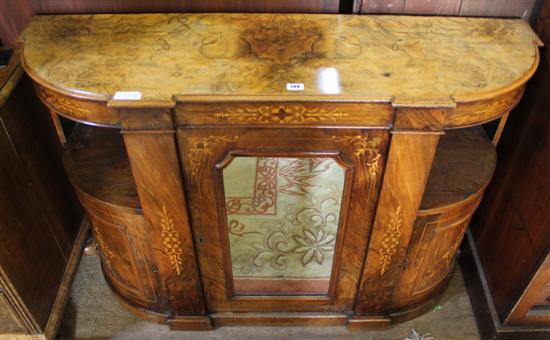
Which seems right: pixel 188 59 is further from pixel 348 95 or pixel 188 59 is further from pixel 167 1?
pixel 348 95

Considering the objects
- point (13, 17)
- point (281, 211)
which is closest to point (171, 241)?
point (281, 211)

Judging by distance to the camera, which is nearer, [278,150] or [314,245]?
[278,150]

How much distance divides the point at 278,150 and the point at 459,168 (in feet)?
1.87

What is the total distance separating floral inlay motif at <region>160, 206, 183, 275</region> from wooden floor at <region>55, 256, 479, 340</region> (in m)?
0.33

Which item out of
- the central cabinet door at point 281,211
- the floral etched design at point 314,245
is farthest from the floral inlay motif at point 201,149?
the floral etched design at point 314,245

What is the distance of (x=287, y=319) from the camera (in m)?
1.58

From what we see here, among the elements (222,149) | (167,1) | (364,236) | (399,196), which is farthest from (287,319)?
(167,1)

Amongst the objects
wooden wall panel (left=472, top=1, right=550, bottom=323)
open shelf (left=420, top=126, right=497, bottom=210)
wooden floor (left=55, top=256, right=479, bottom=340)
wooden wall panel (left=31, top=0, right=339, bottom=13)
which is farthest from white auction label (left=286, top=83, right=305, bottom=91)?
wooden floor (left=55, top=256, right=479, bottom=340)

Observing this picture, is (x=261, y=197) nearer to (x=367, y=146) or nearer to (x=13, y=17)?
(x=367, y=146)

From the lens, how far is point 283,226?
5.08 feet

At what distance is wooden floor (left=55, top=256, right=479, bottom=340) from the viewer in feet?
5.21

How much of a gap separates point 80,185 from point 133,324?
0.56m

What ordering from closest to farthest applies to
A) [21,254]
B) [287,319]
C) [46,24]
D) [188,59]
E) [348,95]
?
[348,95]
[188,59]
[46,24]
[21,254]
[287,319]

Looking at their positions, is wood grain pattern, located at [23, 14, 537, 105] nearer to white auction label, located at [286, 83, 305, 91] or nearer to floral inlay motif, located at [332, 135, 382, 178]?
white auction label, located at [286, 83, 305, 91]
